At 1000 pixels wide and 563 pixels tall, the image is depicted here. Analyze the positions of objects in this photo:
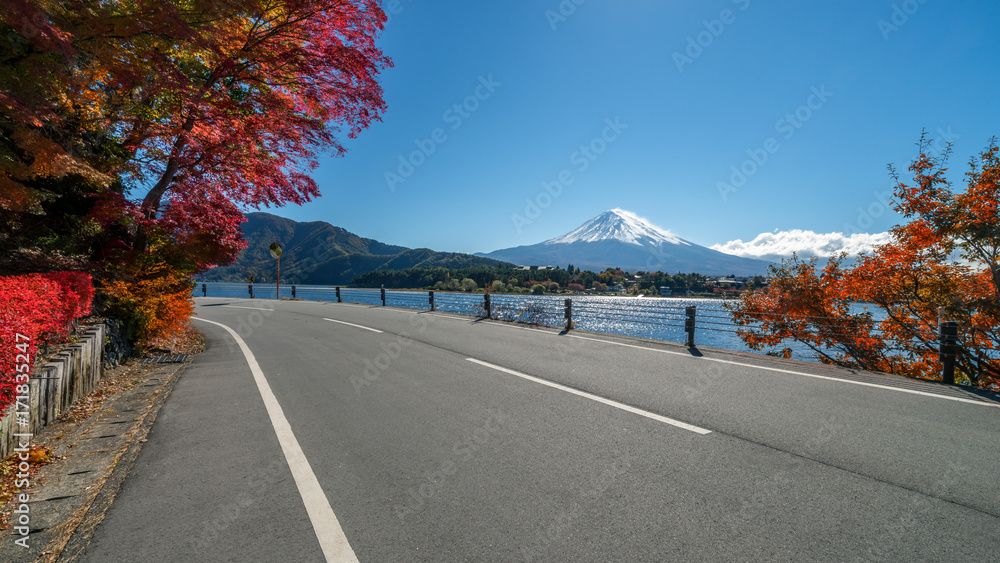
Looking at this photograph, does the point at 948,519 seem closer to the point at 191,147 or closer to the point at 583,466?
the point at 583,466

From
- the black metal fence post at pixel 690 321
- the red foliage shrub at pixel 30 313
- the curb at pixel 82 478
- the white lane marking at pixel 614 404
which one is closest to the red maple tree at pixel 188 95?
the red foliage shrub at pixel 30 313

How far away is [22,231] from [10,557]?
8.43 metres

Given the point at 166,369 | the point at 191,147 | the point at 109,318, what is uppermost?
the point at 191,147

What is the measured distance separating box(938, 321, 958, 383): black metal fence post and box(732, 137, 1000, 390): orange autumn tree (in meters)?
1.20

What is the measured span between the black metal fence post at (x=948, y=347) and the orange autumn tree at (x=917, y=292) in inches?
47.4

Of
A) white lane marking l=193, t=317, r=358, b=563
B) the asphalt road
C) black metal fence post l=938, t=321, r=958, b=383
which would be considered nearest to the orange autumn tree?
black metal fence post l=938, t=321, r=958, b=383

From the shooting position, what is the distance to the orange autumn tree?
338 inches

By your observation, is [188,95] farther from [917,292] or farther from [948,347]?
[917,292]

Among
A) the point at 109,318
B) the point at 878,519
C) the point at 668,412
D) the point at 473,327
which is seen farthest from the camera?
the point at 473,327

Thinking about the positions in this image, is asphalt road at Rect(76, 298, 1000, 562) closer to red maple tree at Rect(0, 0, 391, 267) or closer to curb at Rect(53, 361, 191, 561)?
curb at Rect(53, 361, 191, 561)

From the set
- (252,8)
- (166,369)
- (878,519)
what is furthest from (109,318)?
(878,519)

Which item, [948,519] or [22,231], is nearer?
[948,519]

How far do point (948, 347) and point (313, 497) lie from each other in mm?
8621

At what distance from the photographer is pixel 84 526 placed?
2520mm
